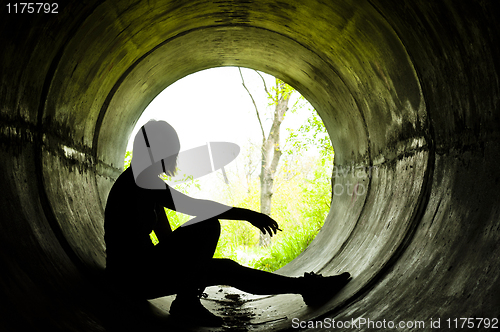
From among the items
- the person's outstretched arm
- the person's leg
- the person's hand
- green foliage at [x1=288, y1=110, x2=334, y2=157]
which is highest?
green foliage at [x1=288, y1=110, x2=334, y2=157]

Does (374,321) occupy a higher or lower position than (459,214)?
lower

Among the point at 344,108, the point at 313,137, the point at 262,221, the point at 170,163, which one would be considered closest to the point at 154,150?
the point at 170,163

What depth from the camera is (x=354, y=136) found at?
4.84 metres

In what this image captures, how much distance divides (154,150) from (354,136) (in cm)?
301

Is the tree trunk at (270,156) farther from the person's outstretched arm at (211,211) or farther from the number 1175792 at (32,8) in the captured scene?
the number 1175792 at (32,8)

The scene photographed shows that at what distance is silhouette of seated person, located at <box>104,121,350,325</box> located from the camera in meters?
2.55

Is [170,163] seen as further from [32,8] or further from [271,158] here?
[271,158]

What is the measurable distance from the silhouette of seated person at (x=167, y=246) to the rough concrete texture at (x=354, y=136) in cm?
22

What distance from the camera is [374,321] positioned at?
6.93ft

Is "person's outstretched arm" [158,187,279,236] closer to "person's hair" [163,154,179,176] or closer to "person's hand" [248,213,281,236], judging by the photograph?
"person's hand" [248,213,281,236]

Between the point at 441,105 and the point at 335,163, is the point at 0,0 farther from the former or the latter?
the point at 335,163

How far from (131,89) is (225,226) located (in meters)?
9.94

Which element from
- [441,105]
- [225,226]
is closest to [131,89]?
[441,105]

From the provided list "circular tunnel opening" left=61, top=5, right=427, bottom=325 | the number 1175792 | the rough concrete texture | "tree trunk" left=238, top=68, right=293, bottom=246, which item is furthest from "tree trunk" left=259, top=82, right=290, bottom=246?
the number 1175792
